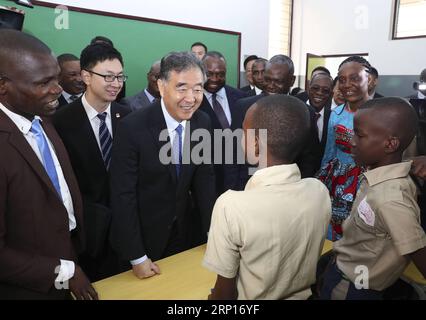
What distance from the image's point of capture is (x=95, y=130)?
192 cm

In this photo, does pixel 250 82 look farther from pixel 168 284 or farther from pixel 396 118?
pixel 168 284

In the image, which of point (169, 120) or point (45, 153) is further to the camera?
point (169, 120)

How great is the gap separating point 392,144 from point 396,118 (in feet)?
0.34

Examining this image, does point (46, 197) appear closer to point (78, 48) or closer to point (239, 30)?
point (78, 48)

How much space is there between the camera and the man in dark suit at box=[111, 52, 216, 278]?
5.02 feet

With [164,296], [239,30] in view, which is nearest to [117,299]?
[164,296]

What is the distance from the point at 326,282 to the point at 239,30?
5.51 m

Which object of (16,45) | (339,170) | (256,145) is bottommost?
(339,170)

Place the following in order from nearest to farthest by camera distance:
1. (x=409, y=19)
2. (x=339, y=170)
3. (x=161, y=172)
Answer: (x=161, y=172)
(x=339, y=170)
(x=409, y=19)

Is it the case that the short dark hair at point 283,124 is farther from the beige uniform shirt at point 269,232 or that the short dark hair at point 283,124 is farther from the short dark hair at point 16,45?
the short dark hair at point 16,45

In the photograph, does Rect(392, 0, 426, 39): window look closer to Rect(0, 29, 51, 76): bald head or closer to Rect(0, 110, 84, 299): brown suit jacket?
Rect(0, 29, 51, 76): bald head

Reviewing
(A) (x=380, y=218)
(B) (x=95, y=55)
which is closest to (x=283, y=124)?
(A) (x=380, y=218)

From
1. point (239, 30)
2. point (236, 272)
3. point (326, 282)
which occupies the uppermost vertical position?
point (239, 30)
